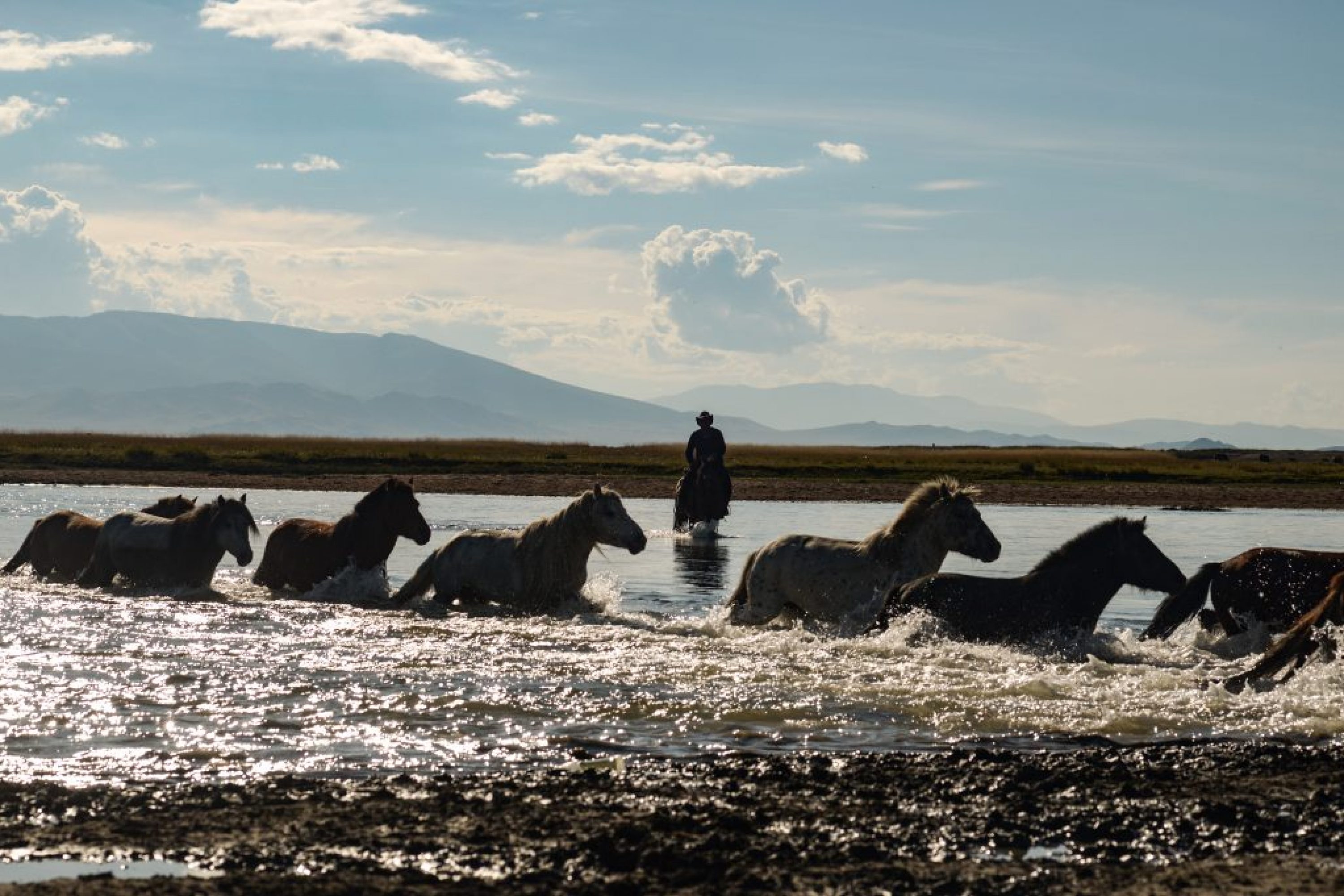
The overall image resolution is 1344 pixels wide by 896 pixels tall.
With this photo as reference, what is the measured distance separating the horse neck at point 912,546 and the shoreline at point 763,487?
2830cm

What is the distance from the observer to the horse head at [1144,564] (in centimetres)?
1320

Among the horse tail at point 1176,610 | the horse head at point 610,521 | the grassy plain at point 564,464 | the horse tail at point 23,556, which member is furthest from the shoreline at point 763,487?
the horse tail at point 1176,610

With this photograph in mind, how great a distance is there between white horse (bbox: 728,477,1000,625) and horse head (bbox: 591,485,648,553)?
6.32 ft

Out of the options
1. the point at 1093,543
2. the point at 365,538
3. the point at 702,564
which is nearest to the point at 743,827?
the point at 1093,543

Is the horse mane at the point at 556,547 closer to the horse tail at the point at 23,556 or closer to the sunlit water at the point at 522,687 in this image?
the sunlit water at the point at 522,687

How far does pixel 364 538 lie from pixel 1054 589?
823 cm

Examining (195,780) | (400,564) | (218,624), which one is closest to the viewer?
(195,780)

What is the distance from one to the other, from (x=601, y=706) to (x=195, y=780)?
3.18 m

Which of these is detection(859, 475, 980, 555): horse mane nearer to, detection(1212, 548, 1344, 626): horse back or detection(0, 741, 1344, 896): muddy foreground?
detection(1212, 548, 1344, 626): horse back

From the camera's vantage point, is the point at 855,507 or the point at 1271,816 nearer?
the point at 1271,816

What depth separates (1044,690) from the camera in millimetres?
10859

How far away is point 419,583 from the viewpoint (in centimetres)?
1681

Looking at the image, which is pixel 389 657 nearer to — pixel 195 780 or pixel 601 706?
pixel 601 706

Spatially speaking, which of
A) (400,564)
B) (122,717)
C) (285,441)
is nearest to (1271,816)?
(122,717)
